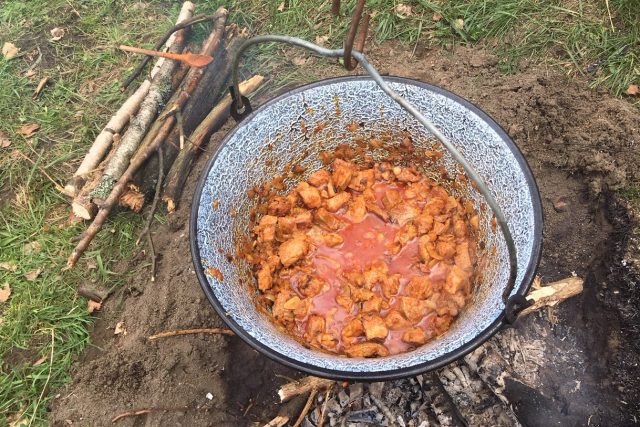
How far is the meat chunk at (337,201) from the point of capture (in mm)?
2754

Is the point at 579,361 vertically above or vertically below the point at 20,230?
below

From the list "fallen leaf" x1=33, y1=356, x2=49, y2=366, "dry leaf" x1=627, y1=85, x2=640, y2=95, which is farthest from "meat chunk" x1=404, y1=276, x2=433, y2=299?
"fallen leaf" x1=33, y1=356, x2=49, y2=366

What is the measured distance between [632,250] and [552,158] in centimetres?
77

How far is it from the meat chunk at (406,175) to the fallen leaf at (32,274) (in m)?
2.68

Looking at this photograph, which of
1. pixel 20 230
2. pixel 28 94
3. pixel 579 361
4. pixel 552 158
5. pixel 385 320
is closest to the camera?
pixel 385 320

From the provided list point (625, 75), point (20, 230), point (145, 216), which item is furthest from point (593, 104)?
point (20, 230)

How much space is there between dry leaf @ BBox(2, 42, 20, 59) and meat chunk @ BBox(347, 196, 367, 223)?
3.85 metres

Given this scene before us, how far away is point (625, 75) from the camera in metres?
3.37

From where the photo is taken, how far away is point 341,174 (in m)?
2.82

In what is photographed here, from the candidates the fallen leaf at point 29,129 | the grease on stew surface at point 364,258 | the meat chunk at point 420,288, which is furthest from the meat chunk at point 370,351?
the fallen leaf at point 29,129

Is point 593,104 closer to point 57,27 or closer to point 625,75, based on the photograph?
point 625,75

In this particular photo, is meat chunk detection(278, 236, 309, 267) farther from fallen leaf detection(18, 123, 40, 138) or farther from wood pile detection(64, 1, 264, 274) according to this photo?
fallen leaf detection(18, 123, 40, 138)

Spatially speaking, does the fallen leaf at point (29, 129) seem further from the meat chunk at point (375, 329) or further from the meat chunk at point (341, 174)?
the meat chunk at point (375, 329)

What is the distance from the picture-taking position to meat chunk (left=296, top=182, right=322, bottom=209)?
2.75 metres
